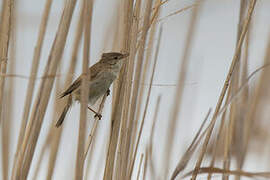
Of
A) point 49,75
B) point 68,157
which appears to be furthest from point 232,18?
point 49,75

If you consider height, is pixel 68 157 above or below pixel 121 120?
below

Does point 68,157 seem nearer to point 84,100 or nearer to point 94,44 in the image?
point 94,44

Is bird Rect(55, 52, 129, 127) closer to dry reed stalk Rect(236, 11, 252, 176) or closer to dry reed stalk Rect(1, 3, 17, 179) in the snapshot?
dry reed stalk Rect(1, 3, 17, 179)

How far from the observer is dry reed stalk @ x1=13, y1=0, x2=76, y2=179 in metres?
1.04

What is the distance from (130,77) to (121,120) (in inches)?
6.9

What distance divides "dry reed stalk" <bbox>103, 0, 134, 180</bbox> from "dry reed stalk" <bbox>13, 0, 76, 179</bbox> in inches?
9.4

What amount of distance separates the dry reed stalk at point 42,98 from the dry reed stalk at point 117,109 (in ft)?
0.78

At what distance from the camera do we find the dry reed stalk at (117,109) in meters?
1.21

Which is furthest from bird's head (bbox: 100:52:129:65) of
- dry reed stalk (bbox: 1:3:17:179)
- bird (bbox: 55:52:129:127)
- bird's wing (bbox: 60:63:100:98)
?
dry reed stalk (bbox: 1:3:17:179)

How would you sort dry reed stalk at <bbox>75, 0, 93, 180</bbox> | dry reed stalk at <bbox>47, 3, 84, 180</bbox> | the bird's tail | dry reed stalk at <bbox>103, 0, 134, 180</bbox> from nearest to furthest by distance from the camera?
dry reed stalk at <bbox>75, 0, 93, 180</bbox>
dry reed stalk at <bbox>103, 0, 134, 180</bbox>
dry reed stalk at <bbox>47, 3, 84, 180</bbox>
the bird's tail

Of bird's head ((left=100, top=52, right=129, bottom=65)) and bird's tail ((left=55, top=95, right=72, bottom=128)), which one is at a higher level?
bird's head ((left=100, top=52, right=129, bottom=65))

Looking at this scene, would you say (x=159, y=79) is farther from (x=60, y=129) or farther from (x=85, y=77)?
(x=85, y=77)

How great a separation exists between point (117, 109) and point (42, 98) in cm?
29

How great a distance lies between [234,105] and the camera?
139cm
